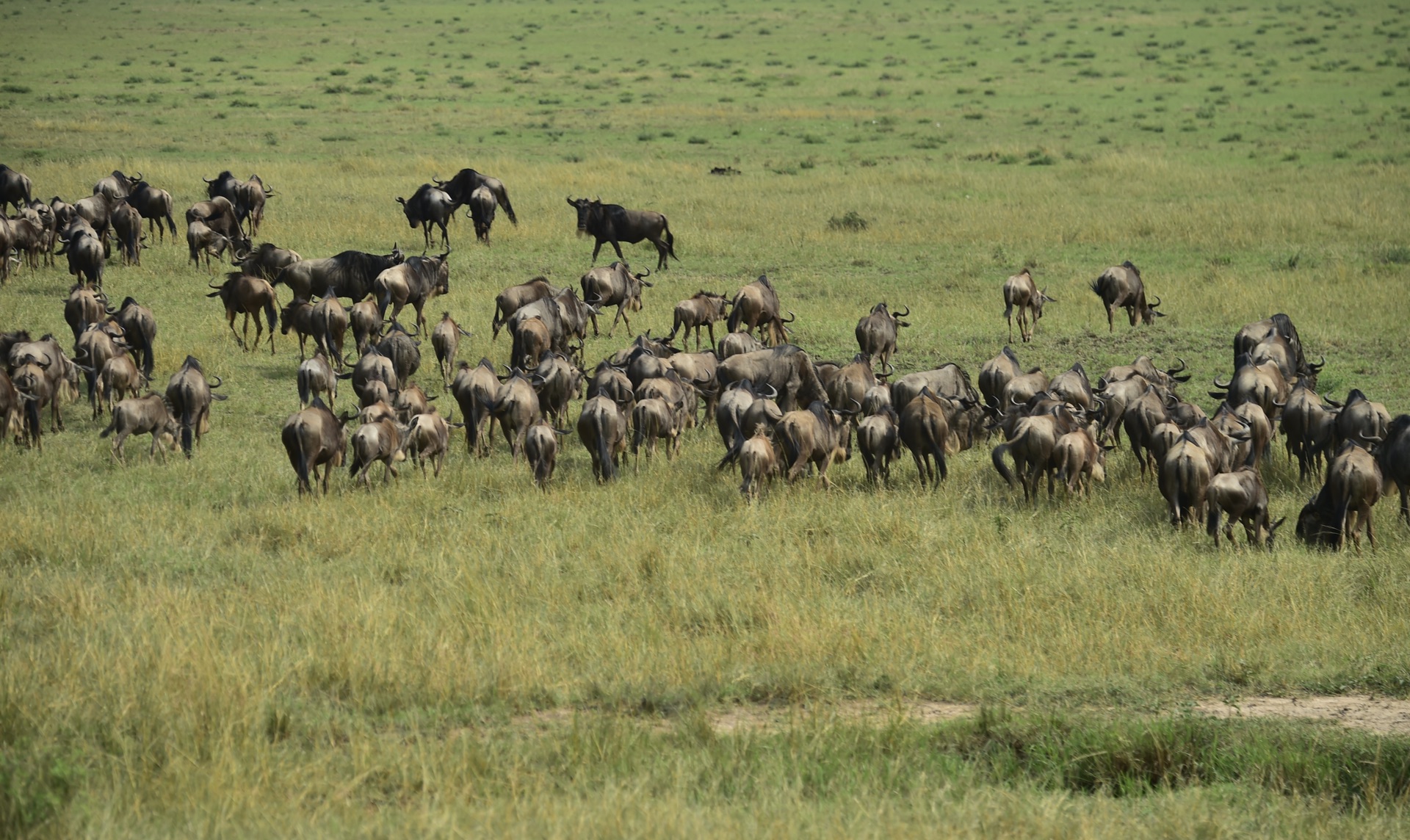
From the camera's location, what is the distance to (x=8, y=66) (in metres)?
54.3

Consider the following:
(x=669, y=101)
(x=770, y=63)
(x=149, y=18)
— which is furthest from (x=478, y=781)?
(x=149, y=18)

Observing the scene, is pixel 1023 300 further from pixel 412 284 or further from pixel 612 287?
pixel 412 284

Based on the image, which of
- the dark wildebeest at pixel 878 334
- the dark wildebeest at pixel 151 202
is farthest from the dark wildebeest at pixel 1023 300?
the dark wildebeest at pixel 151 202

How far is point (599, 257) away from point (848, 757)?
60.3ft

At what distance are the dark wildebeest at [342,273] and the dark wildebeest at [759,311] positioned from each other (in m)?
4.80

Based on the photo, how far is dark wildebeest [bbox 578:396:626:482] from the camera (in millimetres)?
12016

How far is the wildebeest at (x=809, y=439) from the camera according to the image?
11.9 metres

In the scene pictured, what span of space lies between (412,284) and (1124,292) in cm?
952

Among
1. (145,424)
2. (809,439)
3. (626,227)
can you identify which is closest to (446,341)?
(145,424)

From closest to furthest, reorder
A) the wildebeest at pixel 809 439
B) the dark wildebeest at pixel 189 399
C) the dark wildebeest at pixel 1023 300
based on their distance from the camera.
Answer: the wildebeest at pixel 809 439, the dark wildebeest at pixel 189 399, the dark wildebeest at pixel 1023 300

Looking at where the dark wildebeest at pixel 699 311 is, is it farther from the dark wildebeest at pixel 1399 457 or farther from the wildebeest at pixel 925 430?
the dark wildebeest at pixel 1399 457

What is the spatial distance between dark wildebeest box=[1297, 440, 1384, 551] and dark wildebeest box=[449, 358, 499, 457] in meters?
7.35

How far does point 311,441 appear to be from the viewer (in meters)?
11.3

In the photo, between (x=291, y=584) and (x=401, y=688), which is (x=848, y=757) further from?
(x=291, y=584)
